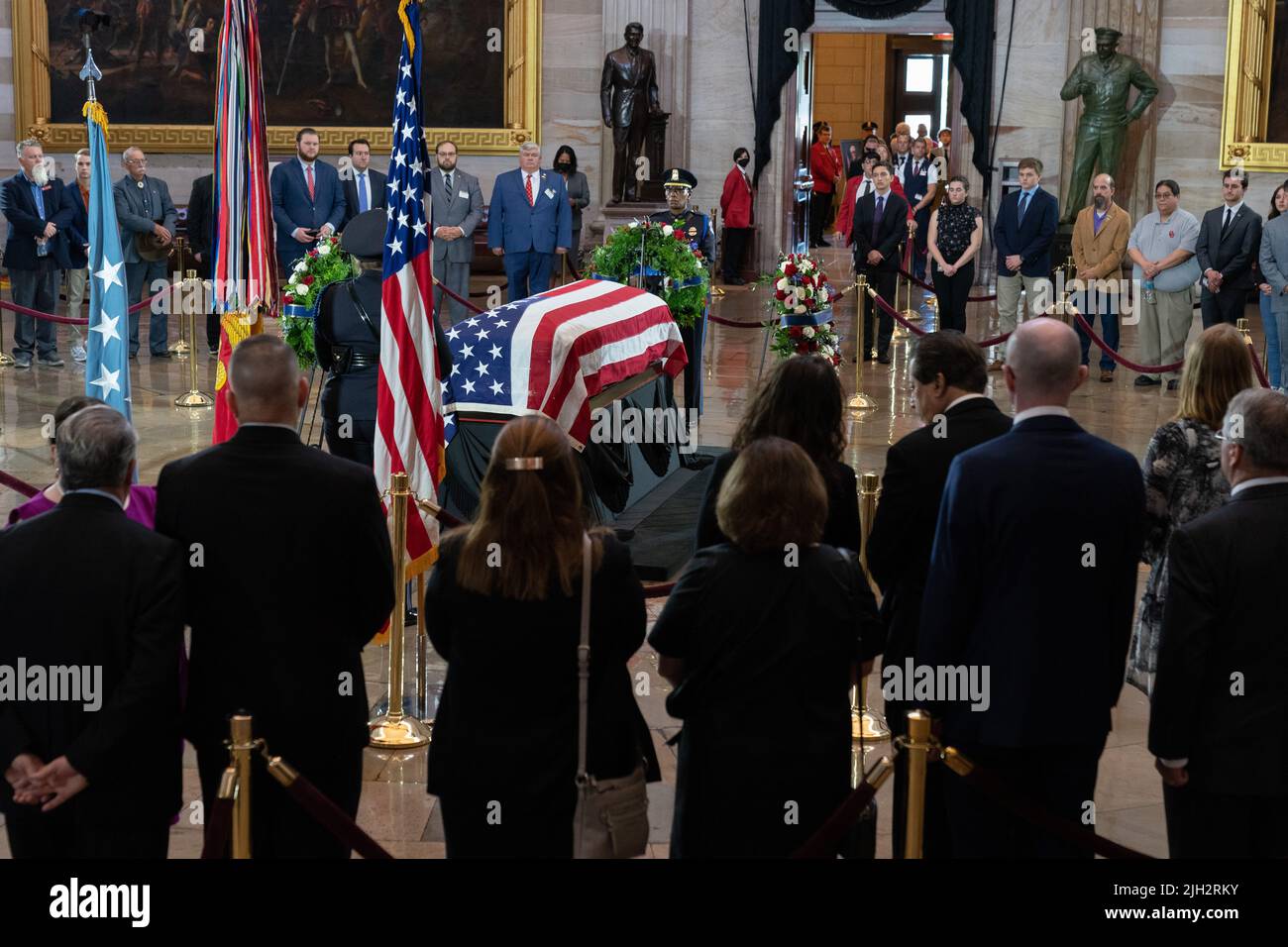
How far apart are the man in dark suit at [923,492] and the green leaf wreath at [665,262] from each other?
6150 millimetres

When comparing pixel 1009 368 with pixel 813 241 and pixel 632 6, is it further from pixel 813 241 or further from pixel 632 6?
pixel 813 241

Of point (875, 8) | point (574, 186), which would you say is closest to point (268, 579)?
point (574, 186)

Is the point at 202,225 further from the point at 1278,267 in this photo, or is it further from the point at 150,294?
the point at 1278,267

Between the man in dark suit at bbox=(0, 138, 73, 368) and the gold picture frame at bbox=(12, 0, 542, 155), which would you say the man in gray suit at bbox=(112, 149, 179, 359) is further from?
the gold picture frame at bbox=(12, 0, 542, 155)

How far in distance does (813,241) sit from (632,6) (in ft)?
20.2

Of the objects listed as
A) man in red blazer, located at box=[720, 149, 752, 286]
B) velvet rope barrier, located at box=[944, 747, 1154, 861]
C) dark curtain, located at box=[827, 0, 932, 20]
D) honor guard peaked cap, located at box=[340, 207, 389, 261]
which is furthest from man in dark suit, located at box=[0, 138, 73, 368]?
velvet rope barrier, located at box=[944, 747, 1154, 861]

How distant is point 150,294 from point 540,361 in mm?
7991

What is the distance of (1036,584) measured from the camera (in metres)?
3.96

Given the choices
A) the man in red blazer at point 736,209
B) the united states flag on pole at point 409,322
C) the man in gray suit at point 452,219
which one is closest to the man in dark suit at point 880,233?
the man in gray suit at point 452,219

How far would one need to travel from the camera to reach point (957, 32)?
20703mm

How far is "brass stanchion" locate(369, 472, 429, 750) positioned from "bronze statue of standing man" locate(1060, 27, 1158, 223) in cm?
1512

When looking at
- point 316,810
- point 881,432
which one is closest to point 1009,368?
point 316,810

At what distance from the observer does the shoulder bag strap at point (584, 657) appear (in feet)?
12.2

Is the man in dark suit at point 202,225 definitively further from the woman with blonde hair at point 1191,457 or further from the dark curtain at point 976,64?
the woman with blonde hair at point 1191,457
